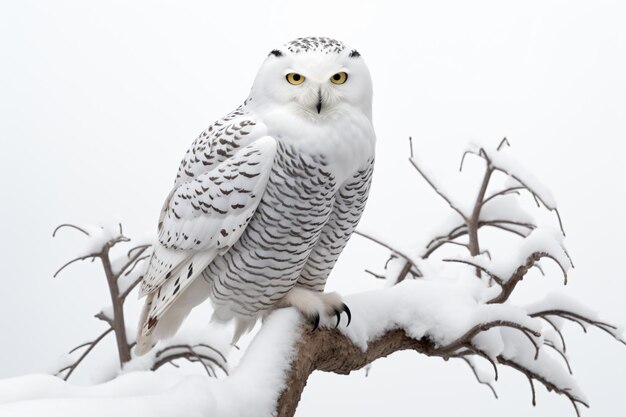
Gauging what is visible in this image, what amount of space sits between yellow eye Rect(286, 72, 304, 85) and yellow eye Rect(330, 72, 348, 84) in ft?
Answer: 0.16

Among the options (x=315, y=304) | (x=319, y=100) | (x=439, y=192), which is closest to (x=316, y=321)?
(x=315, y=304)

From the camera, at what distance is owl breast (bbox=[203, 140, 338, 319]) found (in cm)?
123

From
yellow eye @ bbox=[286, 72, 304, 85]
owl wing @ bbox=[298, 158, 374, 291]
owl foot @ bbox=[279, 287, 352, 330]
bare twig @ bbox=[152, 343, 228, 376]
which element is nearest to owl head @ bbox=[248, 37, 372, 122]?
yellow eye @ bbox=[286, 72, 304, 85]

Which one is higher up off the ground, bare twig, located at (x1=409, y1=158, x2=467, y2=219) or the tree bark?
bare twig, located at (x1=409, y1=158, x2=467, y2=219)

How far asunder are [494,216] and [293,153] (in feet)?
2.12

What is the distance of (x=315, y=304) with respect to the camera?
134 cm

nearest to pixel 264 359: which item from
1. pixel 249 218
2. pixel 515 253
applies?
pixel 249 218

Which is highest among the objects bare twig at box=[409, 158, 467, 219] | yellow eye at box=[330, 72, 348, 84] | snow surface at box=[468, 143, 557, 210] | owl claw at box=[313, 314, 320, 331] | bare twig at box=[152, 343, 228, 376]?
yellow eye at box=[330, 72, 348, 84]

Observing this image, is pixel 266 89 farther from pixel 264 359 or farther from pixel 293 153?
pixel 264 359

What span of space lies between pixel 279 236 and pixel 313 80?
260 mm

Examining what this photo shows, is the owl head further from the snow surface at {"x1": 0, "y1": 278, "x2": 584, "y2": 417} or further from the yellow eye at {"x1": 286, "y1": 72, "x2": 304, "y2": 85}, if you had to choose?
the snow surface at {"x1": 0, "y1": 278, "x2": 584, "y2": 417}

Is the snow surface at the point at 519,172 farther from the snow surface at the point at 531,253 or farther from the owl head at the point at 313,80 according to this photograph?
the owl head at the point at 313,80

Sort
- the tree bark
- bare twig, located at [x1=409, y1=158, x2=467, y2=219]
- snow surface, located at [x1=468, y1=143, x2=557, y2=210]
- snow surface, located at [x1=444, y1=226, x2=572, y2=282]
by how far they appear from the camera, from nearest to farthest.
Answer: the tree bark
snow surface, located at [x1=444, y1=226, x2=572, y2=282]
snow surface, located at [x1=468, y1=143, x2=557, y2=210]
bare twig, located at [x1=409, y1=158, x2=467, y2=219]

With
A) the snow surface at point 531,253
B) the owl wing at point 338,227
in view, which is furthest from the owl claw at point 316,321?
the snow surface at point 531,253
